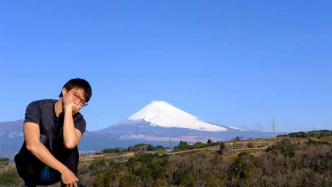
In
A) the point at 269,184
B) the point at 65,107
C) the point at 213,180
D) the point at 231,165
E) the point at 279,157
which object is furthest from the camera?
the point at 279,157

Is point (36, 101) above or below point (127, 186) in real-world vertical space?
above

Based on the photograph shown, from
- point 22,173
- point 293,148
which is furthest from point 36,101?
point 293,148

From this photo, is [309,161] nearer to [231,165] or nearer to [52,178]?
[231,165]

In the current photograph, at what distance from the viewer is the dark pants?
12.7ft

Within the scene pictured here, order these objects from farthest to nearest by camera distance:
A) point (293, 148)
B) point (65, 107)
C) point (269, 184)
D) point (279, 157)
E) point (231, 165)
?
point (293, 148), point (279, 157), point (231, 165), point (269, 184), point (65, 107)

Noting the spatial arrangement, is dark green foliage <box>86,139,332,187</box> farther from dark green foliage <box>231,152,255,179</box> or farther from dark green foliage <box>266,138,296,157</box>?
dark green foliage <box>266,138,296,157</box>

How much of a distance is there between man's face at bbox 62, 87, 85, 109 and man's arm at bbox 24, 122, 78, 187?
315mm

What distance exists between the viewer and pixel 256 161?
29.6 meters

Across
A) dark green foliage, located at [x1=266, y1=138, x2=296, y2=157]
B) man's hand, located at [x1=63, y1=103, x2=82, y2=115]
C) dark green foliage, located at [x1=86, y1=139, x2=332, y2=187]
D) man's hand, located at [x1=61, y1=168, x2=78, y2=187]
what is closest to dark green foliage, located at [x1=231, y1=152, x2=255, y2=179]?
dark green foliage, located at [x1=86, y1=139, x2=332, y2=187]

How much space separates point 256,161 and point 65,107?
26.8 metres

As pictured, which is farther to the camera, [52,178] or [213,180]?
[213,180]

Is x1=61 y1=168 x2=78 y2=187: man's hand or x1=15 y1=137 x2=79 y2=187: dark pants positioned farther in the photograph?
x1=15 y1=137 x2=79 y2=187: dark pants

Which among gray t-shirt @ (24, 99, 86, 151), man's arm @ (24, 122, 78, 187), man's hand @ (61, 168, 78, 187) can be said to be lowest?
man's hand @ (61, 168, 78, 187)

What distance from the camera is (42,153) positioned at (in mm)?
3627
